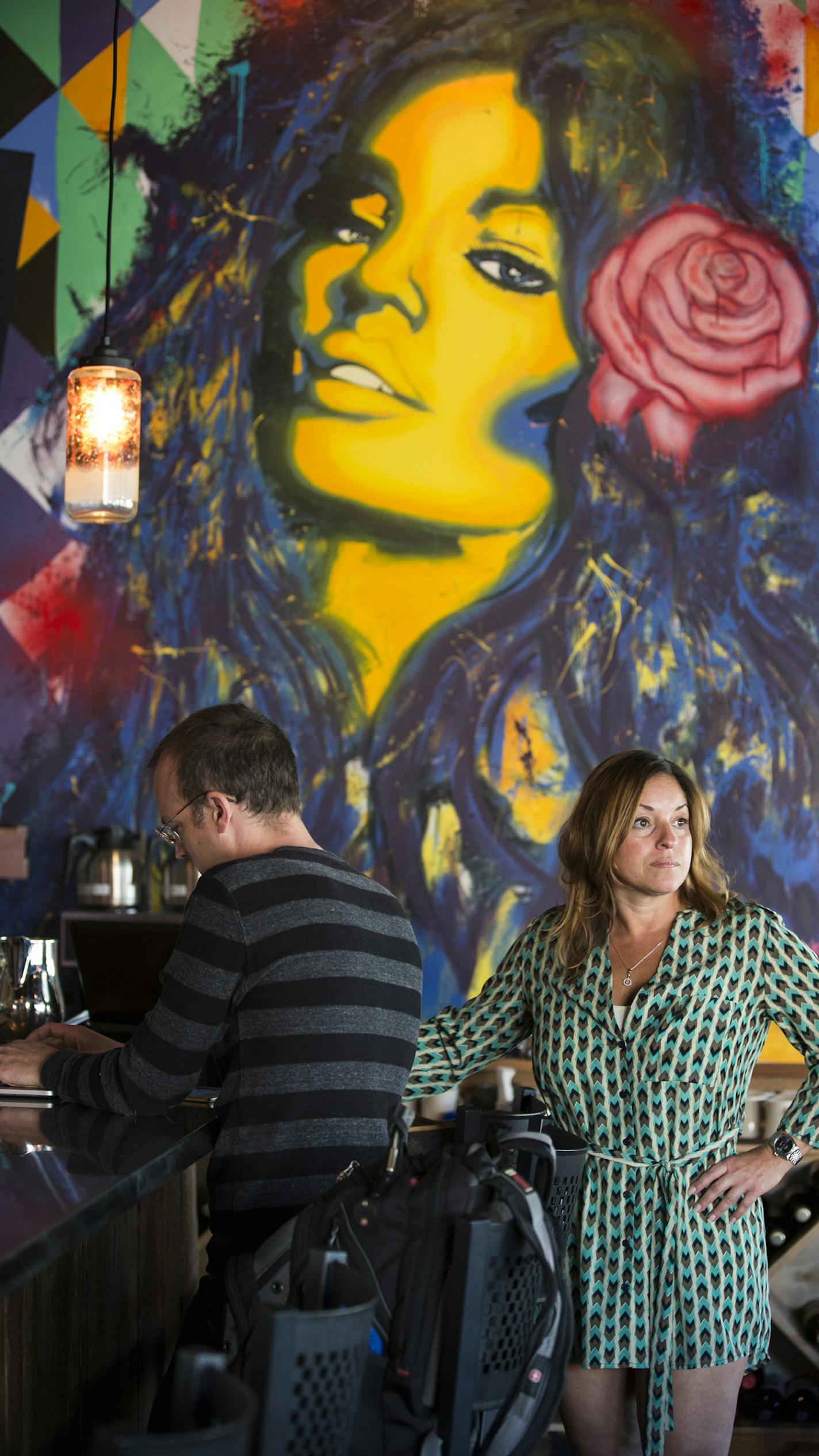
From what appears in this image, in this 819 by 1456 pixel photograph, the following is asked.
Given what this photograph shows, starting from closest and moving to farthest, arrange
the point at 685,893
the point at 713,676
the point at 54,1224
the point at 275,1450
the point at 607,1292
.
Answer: the point at 275,1450
the point at 54,1224
the point at 607,1292
the point at 685,893
the point at 713,676

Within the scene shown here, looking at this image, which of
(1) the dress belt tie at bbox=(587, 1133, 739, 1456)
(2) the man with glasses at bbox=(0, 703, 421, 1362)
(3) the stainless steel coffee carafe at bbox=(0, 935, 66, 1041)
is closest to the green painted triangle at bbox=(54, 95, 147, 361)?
(3) the stainless steel coffee carafe at bbox=(0, 935, 66, 1041)

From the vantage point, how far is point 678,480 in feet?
12.8

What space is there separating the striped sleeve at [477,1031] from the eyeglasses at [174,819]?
0.56 meters

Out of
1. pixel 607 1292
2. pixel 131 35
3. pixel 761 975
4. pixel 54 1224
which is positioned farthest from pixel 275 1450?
pixel 131 35

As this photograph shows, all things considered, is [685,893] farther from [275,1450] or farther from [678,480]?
[678,480]

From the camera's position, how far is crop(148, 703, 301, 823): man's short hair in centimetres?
188

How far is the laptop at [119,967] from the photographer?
2555mm

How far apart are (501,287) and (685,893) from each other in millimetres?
2292

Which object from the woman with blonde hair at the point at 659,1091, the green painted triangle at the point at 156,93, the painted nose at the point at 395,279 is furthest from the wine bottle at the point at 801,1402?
the green painted triangle at the point at 156,93

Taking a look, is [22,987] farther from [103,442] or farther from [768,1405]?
[768,1405]

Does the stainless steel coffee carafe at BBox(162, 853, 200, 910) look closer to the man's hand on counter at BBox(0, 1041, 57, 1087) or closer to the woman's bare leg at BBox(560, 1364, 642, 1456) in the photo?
the man's hand on counter at BBox(0, 1041, 57, 1087)

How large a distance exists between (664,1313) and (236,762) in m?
1.01

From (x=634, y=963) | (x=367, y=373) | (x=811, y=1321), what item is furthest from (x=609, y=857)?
(x=367, y=373)

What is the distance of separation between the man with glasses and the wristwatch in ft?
2.20
